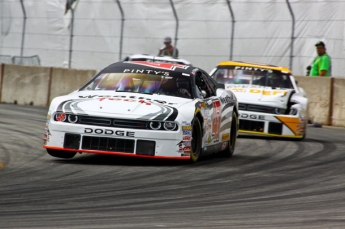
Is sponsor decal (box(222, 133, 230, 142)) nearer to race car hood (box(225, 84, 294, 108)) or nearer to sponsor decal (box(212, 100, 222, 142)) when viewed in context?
sponsor decal (box(212, 100, 222, 142))

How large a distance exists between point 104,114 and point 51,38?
1751 cm

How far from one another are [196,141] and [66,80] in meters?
13.2

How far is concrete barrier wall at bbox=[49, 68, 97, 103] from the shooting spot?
23.8 metres

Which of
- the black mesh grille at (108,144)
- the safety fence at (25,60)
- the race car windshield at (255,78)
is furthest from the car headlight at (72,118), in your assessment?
the safety fence at (25,60)

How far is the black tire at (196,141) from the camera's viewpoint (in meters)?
11.0

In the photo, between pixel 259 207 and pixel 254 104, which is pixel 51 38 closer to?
pixel 254 104

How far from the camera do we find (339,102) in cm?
2080

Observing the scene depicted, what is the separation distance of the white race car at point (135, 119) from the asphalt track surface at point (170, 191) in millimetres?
216

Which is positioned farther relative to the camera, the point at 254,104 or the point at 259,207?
the point at 254,104

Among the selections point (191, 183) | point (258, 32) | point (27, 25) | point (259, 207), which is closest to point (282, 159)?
point (191, 183)

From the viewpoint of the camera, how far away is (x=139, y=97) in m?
11.0

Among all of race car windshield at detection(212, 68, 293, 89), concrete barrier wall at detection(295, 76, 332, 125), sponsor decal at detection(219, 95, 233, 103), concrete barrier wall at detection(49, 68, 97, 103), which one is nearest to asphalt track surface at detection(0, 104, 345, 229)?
sponsor decal at detection(219, 95, 233, 103)

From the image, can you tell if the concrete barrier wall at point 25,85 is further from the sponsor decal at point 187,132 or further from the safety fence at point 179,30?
the sponsor decal at point 187,132

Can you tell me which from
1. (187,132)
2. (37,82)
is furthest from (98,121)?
(37,82)
